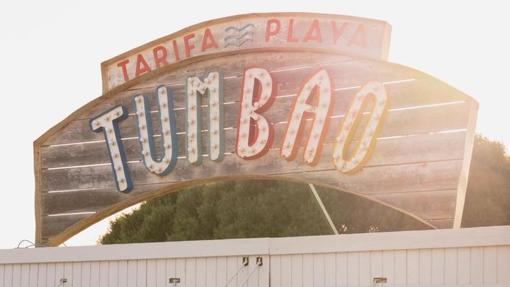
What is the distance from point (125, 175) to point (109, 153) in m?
0.54

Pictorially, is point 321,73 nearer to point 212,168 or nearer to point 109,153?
point 212,168

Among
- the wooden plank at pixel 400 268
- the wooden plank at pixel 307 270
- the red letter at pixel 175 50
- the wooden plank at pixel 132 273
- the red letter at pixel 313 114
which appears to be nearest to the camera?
the wooden plank at pixel 400 268

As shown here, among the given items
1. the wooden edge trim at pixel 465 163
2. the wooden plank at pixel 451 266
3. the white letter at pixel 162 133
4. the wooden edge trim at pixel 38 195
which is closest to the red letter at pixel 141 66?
the white letter at pixel 162 133

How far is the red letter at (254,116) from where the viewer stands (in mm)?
17109

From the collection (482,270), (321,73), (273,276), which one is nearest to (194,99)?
(321,73)

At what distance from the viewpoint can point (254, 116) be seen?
56.5 feet

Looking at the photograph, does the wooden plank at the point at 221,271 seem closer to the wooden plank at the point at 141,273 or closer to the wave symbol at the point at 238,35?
the wooden plank at the point at 141,273

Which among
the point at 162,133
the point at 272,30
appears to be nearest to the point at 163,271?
the point at 162,133

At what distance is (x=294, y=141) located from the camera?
16.8m

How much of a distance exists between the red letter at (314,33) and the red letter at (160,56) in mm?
2679

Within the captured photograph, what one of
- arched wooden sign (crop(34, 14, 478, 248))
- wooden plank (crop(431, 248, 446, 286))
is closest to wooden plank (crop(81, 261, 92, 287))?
arched wooden sign (crop(34, 14, 478, 248))

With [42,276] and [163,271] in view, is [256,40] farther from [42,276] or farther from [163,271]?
[42,276]

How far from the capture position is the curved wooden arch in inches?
610

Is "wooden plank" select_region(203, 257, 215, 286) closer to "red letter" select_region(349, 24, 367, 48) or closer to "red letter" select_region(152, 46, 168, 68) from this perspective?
"red letter" select_region(349, 24, 367, 48)
